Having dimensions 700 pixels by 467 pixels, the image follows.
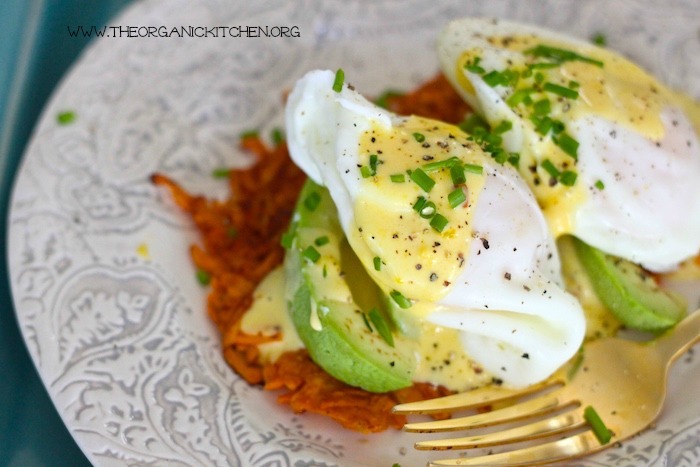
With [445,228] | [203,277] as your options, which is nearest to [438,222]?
[445,228]

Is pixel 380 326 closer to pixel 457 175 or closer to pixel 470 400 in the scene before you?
pixel 470 400

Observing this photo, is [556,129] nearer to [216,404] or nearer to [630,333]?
[630,333]

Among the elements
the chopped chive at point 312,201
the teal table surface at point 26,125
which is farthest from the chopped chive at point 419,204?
the teal table surface at point 26,125

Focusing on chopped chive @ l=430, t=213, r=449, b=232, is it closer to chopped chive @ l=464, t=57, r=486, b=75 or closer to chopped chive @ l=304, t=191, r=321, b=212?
chopped chive @ l=304, t=191, r=321, b=212

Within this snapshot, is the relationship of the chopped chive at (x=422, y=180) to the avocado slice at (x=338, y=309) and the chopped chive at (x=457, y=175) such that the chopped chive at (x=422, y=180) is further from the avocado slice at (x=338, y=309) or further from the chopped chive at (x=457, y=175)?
the avocado slice at (x=338, y=309)

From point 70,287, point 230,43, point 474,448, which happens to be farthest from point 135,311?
point 230,43

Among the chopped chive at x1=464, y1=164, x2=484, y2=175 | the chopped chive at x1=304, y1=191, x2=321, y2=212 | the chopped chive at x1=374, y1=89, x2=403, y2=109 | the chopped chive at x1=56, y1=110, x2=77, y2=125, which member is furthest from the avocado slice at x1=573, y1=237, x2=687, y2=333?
the chopped chive at x1=56, y1=110, x2=77, y2=125

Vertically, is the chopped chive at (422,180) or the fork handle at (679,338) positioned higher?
the chopped chive at (422,180)
